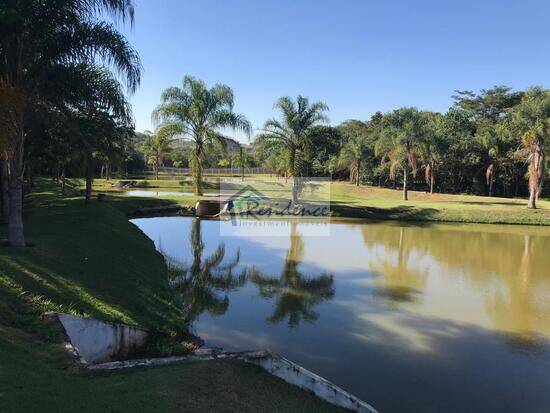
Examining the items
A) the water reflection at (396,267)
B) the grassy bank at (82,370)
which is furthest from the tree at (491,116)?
the grassy bank at (82,370)

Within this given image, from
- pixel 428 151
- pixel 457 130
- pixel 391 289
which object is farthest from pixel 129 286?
pixel 457 130

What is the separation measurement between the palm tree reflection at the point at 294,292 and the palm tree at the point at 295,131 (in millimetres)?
15981

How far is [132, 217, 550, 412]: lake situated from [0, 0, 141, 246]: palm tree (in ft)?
16.3

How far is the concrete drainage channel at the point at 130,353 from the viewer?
5.73m

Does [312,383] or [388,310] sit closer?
[312,383]

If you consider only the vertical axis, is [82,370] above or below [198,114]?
below

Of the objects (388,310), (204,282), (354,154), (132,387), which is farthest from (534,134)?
(132,387)

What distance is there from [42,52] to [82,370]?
750 cm

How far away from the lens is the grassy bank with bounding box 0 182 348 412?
423cm

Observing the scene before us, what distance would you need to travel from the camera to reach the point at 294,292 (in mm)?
11938

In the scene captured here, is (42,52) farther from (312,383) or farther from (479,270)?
(479,270)

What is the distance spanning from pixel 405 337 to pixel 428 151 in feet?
107

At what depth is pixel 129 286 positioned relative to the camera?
9344mm

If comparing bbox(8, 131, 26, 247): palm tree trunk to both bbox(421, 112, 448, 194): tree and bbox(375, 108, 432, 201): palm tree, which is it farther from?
bbox(421, 112, 448, 194): tree
